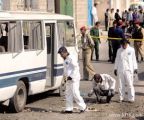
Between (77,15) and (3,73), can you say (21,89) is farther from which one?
(77,15)

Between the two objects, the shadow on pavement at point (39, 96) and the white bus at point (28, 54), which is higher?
the white bus at point (28, 54)

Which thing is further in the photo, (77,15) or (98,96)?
(77,15)

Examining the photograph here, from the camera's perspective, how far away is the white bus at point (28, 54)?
13.2 meters

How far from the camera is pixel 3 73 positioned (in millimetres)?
12867

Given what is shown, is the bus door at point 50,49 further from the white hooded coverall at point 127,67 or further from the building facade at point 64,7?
the building facade at point 64,7

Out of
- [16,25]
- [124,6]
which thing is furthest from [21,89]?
[124,6]

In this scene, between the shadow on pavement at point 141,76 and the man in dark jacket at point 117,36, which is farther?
the man in dark jacket at point 117,36

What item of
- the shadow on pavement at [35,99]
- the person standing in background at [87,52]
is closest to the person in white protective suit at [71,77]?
the shadow on pavement at [35,99]

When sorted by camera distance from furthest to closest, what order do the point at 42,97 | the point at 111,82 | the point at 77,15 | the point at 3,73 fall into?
the point at 77,15 < the point at 42,97 < the point at 111,82 < the point at 3,73

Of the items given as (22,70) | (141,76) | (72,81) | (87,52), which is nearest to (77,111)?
(72,81)

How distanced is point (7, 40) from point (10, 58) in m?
0.46

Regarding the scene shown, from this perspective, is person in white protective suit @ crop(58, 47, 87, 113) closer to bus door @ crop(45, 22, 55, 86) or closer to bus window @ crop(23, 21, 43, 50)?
bus window @ crop(23, 21, 43, 50)

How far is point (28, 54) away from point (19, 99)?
41.2 inches

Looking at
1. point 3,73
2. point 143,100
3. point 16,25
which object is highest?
point 16,25
